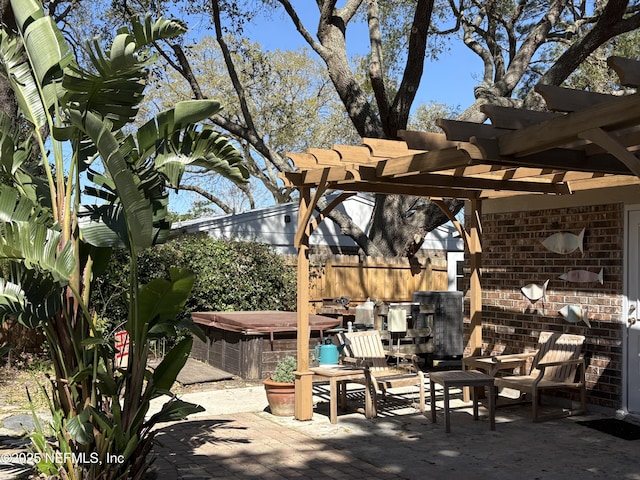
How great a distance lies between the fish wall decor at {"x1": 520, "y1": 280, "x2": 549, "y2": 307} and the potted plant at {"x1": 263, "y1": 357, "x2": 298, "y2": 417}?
3.24 metres

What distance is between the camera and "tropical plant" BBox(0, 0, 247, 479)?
523cm

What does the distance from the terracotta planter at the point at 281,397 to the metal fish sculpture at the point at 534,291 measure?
3328 millimetres

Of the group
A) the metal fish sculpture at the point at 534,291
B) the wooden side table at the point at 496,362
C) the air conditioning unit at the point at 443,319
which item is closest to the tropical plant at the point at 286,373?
the wooden side table at the point at 496,362

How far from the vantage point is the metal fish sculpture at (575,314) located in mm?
8922

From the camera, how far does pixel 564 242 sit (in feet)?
30.2

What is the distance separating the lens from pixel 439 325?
43.5ft

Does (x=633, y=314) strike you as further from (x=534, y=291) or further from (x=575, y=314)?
(x=534, y=291)

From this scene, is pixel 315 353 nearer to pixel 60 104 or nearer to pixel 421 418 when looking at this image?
pixel 421 418

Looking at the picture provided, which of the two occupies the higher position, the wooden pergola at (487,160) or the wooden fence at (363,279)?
the wooden pergola at (487,160)

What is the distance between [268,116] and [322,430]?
2201 centimetres

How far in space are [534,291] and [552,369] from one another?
43.3 inches

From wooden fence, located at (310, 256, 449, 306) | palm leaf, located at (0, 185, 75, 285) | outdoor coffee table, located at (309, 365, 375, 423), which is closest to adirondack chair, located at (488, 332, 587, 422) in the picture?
outdoor coffee table, located at (309, 365, 375, 423)

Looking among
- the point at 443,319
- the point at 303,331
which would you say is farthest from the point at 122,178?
the point at 443,319

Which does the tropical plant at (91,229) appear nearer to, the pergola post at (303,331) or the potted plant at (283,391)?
the pergola post at (303,331)
